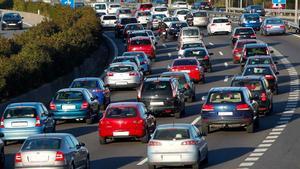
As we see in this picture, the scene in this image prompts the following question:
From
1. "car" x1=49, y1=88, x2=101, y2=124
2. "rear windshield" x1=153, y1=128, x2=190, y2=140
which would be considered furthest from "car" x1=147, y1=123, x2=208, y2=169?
"car" x1=49, y1=88, x2=101, y2=124

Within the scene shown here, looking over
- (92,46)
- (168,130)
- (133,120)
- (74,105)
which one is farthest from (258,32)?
(168,130)

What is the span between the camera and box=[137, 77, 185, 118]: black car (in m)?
40.5

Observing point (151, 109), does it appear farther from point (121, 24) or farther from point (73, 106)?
point (121, 24)

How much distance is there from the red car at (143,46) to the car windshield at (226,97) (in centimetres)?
3212

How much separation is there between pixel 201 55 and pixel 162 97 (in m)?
19.8

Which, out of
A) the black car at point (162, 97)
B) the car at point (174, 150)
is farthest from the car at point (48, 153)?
the black car at point (162, 97)

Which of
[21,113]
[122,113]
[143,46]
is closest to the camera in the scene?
[122,113]

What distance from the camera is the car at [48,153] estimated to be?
2453 cm

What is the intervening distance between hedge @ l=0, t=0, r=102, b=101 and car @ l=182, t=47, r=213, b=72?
18.9 ft

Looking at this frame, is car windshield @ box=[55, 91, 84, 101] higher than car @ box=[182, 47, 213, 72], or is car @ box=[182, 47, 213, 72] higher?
car windshield @ box=[55, 91, 84, 101]

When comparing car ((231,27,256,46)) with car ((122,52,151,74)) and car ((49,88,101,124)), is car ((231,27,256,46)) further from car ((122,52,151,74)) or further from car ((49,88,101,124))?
car ((49,88,101,124))

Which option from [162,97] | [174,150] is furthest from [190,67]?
[174,150]

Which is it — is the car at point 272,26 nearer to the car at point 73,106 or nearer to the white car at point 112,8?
the white car at point 112,8

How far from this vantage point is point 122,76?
52.3 meters
